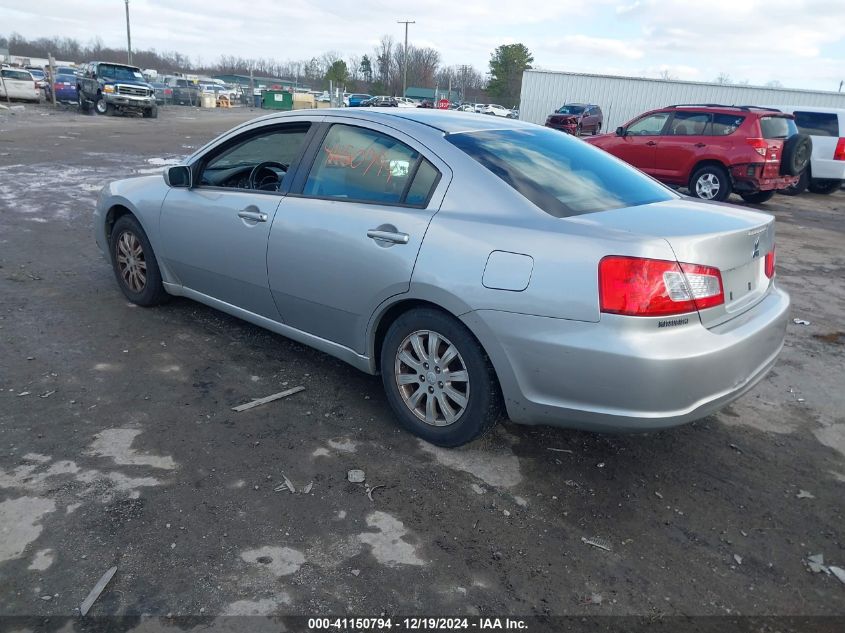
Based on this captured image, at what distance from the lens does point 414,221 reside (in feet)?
10.5

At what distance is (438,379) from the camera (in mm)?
3248

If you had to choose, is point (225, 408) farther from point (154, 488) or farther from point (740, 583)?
point (740, 583)

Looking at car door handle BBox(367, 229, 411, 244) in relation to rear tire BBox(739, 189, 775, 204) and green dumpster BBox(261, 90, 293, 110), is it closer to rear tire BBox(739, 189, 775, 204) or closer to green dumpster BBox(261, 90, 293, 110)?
rear tire BBox(739, 189, 775, 204)

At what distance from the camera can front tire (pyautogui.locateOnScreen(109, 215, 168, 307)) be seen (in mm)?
4895

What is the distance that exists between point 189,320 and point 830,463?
4289 millimetres

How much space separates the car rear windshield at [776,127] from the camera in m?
11.8

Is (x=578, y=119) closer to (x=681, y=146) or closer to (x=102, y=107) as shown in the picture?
(x=681, y=146)

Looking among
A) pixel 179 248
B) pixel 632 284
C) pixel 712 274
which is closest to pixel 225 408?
pixel 179 248

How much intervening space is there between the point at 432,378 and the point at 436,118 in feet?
4.98

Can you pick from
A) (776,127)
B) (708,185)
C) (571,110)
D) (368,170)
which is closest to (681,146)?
(708,185)

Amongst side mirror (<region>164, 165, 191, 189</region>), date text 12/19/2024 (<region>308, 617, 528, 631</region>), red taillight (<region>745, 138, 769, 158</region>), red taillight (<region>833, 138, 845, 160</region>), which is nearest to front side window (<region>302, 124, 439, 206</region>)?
side mirror (<region>164, 165, 191, 189</region>)

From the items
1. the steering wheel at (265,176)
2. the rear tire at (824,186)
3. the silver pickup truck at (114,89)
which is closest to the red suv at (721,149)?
the rear tire at (824,186)

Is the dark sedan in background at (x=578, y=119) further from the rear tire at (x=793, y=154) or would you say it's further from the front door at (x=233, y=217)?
the front door at (x=233, y=217)

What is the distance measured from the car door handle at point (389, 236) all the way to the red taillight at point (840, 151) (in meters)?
14.7
